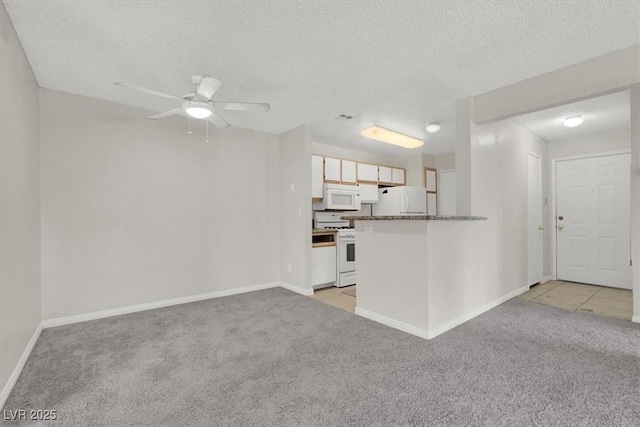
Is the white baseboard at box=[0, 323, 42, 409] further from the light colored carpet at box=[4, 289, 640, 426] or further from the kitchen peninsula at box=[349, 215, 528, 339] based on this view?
the kitchen peninsula at box=[349, 215, 528, 339]

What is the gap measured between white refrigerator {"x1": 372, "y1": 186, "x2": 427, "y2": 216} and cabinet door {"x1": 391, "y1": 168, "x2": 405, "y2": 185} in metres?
0.43

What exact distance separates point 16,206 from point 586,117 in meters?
6.01

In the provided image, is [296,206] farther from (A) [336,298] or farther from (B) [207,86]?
(B) [207,86]

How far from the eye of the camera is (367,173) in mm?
5680

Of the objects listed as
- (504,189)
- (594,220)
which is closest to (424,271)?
(504,189)

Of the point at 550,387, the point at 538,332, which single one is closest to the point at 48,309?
the point at 550,387

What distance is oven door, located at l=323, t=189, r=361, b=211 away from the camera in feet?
16.0

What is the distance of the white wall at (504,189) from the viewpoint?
3378 millimetres

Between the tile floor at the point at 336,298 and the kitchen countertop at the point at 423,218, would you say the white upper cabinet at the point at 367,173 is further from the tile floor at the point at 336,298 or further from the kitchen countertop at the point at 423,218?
the kitchen countertop at the point at 423,218

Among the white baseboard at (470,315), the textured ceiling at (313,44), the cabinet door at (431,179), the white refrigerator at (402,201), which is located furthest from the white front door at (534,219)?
the textured ceiling at (313,44)

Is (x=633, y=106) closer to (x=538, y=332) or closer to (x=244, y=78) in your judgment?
(x=538, y=332)

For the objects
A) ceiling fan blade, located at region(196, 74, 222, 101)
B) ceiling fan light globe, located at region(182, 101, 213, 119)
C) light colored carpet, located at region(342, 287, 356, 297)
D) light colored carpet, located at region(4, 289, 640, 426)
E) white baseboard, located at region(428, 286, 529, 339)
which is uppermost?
ceiling fan blade, located at region(196, 74, 222, 101)

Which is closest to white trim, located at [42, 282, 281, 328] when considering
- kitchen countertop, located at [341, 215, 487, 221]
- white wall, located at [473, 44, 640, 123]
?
kitchen countertop, located at [341, 215, 487, 221]

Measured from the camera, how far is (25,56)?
243 centimetres
